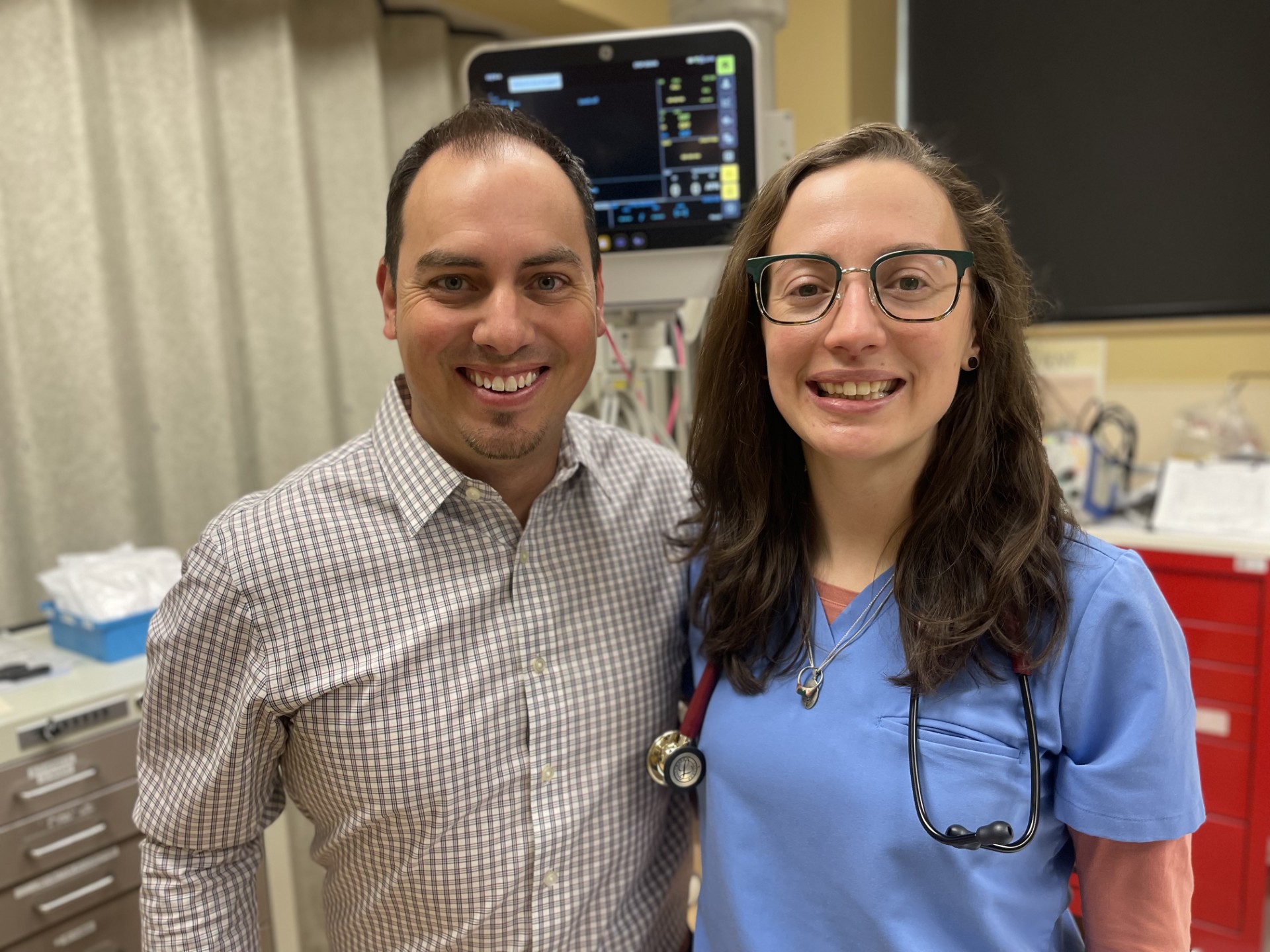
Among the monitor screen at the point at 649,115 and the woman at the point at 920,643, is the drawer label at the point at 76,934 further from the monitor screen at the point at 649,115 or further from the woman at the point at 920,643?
the monitor screen at the point at 649,115

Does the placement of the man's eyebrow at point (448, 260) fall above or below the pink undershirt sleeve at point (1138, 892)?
above

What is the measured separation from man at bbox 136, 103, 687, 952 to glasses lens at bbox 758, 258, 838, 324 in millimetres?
243

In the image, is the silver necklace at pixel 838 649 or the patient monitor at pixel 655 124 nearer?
the silver necklace at pixel 838 649

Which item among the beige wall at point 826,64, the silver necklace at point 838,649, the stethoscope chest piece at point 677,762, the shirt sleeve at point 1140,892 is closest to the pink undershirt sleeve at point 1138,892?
the shirt sleeve at point 1140,892

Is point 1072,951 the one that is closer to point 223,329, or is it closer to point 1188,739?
point 1188,739

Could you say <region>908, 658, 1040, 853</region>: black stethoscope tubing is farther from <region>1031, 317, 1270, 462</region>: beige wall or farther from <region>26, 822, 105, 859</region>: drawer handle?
<region>1031, 317, 1270, 462</region>: beige wall

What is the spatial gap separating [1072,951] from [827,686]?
1.37 feet

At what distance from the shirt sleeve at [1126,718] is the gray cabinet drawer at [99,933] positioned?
1.50 metres

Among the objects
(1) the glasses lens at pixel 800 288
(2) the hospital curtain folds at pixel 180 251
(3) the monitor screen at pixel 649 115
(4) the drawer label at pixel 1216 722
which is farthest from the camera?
(4) the drawer label at pixel 1216 722

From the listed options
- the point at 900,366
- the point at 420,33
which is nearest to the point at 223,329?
the point at 420,33

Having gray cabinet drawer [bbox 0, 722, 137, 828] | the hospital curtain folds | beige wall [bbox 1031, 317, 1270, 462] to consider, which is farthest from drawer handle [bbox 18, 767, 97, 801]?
beige wall [bbox 1031, 317, 1270, 462]

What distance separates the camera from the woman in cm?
92

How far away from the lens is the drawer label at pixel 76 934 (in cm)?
151

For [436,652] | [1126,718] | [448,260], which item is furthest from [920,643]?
[448,260]
